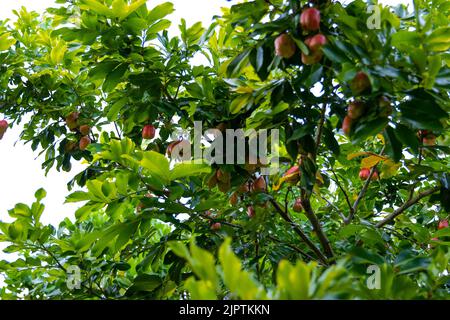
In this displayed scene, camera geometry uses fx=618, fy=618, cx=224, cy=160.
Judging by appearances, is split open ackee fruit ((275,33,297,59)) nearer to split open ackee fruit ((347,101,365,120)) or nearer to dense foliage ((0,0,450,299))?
dense foliage ((0,0,450,299))

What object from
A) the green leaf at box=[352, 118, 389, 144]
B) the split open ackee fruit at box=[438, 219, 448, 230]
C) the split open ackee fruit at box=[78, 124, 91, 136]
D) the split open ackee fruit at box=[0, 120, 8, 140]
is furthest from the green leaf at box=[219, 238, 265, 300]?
the split open ackee fruit at box=[0, 120, 8, 140]

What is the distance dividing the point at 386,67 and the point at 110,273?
122 centimetres

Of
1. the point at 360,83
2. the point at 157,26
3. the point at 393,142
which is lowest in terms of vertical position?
the point at 393,142

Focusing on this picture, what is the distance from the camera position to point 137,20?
173cm

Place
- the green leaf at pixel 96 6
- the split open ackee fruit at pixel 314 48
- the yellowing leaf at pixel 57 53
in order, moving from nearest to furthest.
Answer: the split open ackee fruit at pixel 314 48, the green leaf at pixel 96 6, the yellowing leaf at pixel 57 53

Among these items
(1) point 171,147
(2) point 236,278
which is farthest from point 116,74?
(2) point 236,278

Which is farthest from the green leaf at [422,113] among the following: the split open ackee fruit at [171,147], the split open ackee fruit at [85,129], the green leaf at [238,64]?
the split open ackee fruit at [85,129]

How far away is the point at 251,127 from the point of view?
63.7 inches

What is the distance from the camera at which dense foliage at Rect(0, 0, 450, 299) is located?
125 cm

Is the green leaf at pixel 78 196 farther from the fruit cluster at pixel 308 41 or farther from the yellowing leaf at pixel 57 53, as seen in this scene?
the yellowing leaf at pixel 57 53

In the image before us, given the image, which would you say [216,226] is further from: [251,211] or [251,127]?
[251,127]

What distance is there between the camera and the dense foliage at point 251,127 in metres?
1.25
